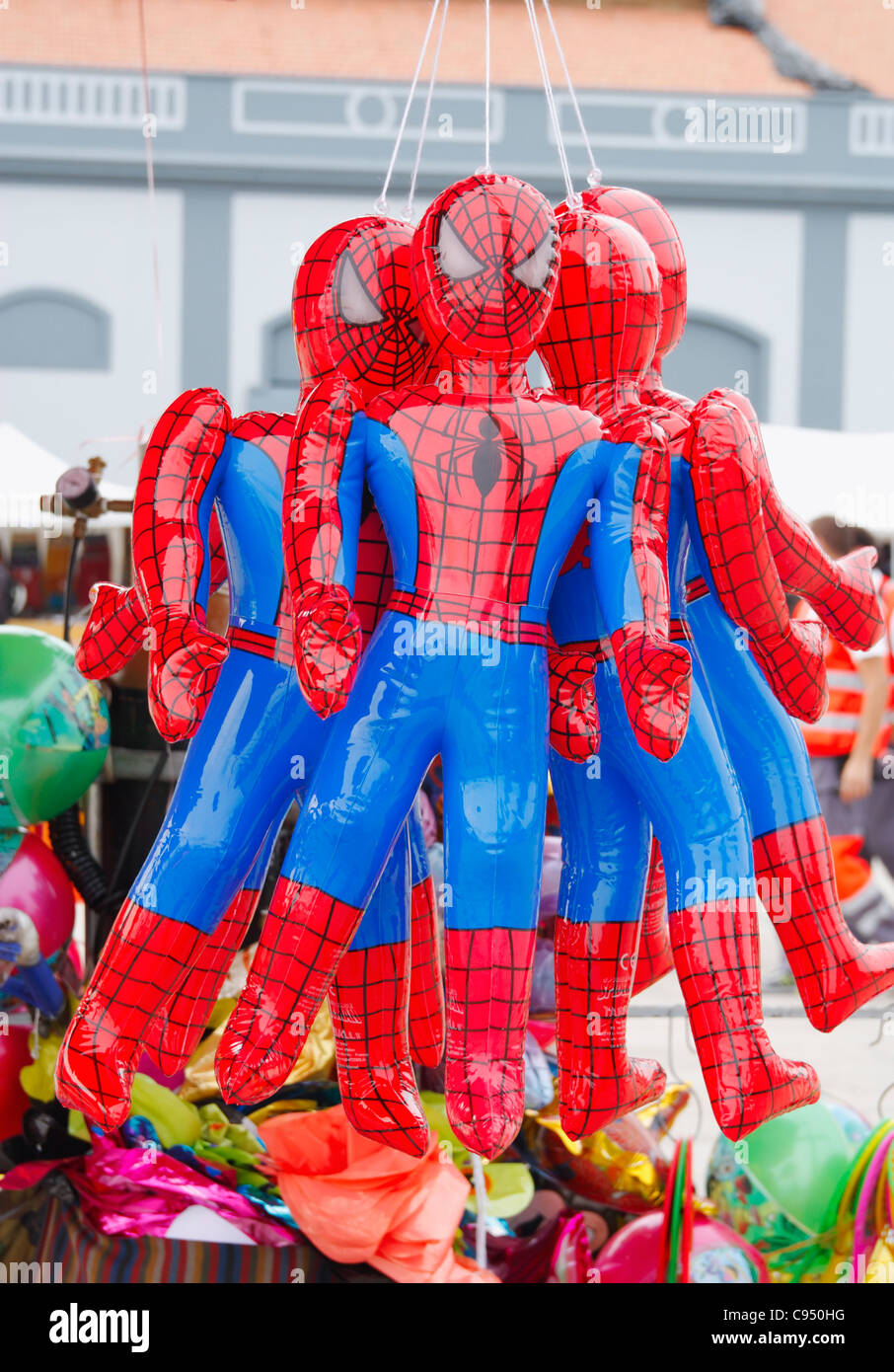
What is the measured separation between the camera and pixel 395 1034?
63.1 inches

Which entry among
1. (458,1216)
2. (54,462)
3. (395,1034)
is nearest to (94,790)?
(458,1216)

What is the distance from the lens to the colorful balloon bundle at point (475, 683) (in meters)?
1.42

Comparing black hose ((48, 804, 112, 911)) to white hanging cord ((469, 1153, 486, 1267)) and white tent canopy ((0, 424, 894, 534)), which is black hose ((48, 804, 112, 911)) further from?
white tent canopy ((0, 424, 894, 534))

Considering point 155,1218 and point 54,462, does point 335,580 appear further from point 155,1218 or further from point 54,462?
point 54,462

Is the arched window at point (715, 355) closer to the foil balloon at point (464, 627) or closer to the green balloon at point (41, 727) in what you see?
the green balloon at point (41, 727)

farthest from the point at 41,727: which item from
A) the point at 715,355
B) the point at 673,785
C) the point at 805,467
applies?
the point at 715,355

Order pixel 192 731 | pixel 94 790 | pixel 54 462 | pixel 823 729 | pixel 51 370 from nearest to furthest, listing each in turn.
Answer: pixel 192 731 < pixel 94 790 < pixel 823 729 < pixel 54 462 < pixel 51 370

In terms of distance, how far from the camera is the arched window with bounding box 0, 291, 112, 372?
725 cm

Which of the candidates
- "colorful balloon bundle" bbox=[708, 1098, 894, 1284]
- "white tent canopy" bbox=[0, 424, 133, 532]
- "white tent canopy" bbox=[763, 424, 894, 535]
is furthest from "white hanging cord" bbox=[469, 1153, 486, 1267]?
"white tent canopy" bbox=[763, 424, 894, 535]

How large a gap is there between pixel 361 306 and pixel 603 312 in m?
0.27

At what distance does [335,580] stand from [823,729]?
322cm

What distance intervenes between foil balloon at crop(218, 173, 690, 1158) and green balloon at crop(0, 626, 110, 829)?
912 mm

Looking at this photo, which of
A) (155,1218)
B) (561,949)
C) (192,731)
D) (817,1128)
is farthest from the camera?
(817,1128)

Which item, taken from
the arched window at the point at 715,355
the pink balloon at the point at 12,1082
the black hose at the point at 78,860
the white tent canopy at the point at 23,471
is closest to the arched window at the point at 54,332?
the white tent canopy at the point at 23,471
